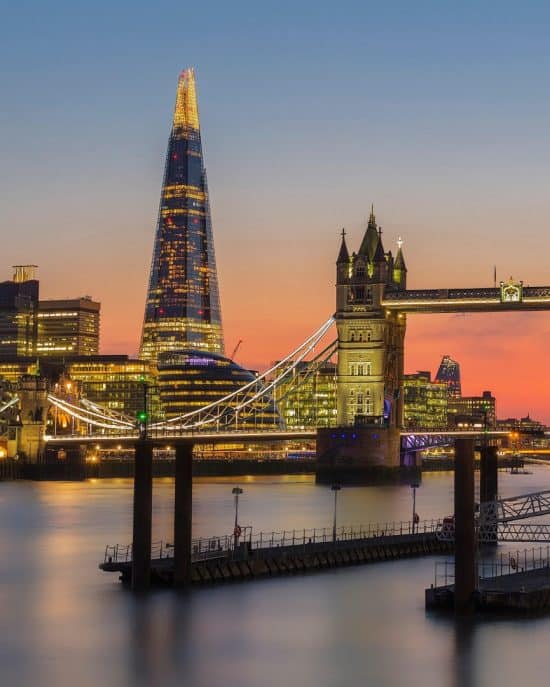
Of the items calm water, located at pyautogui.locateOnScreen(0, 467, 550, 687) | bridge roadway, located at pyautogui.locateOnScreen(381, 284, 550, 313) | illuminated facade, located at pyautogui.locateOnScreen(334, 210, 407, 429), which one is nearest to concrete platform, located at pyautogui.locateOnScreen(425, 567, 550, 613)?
calm water, located at pyautogui.locateOnScreen(0, 467, 550, 687)

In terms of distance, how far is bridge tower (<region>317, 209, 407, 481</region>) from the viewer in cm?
14288

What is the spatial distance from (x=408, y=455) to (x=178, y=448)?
103 metres

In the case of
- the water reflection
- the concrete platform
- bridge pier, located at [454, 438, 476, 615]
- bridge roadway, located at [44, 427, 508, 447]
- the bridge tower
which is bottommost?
the water reflection

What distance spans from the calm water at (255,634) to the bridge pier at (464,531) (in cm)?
84

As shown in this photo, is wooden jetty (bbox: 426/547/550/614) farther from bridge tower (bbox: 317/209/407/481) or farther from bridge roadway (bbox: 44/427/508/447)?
bridge tower (bbox: 317/209/407/481)

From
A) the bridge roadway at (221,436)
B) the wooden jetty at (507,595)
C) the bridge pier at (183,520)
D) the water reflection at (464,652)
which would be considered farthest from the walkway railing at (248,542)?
the bridge roadway at (221,436)

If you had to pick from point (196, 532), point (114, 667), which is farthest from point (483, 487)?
point (114, 667)

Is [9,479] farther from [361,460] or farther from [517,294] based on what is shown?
[517,294]

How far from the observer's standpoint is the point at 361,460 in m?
141

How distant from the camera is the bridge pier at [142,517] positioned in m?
47.1

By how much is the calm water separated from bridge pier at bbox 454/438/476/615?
0.84 meters

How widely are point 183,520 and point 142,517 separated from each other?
125 cm

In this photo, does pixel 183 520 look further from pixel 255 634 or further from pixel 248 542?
pixel 248 542

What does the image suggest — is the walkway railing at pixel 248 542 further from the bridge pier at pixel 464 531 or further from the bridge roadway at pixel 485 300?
the bridge roadway at pixel 485 300
